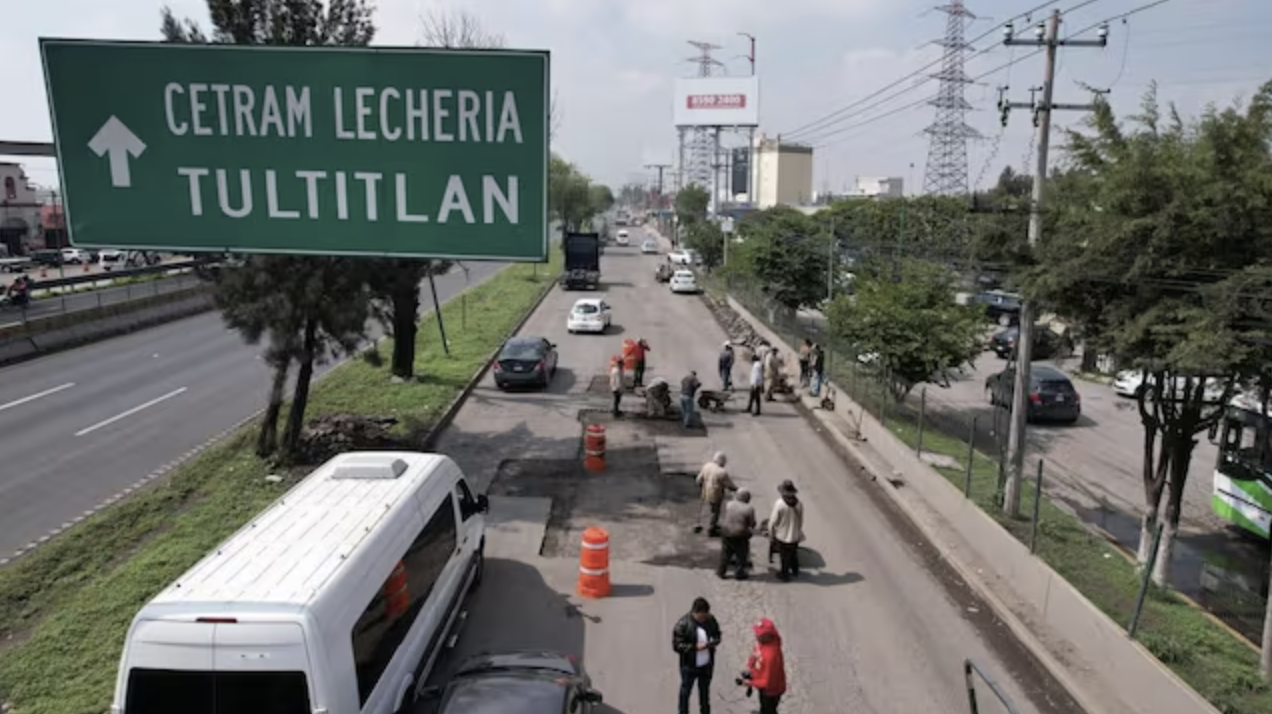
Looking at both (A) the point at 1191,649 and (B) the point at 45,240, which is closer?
(A) the point at 1191,649

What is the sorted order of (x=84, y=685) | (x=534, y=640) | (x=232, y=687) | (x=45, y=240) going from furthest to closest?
(x=45, y=240) → (x=534, y=640) → (x=84, y=685) → (x=232, y=687)

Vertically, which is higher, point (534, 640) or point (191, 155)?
point (191, 155)

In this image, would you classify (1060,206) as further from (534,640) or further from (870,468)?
(534,640)

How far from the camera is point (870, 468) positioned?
A: 1723cm

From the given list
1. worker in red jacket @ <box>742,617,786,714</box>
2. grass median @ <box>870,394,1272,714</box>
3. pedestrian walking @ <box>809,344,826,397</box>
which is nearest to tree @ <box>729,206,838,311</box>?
pedestrian walking @ <box>809,344,826,397</box>

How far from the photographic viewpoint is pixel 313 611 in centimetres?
634

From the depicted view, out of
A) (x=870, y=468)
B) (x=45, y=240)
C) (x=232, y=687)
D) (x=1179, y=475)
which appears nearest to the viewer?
(x=232, y=687)

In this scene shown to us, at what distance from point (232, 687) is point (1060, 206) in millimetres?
12013

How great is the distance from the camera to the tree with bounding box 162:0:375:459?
1474cm

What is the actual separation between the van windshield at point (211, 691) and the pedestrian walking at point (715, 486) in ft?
26.2

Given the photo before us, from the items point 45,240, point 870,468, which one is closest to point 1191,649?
point 870,468

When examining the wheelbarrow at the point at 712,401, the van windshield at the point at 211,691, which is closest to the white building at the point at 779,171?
the wheelbarrow at the point at 712,401

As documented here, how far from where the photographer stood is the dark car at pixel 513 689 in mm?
6918

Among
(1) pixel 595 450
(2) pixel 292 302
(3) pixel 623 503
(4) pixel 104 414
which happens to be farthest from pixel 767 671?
(4) pixel 104 414
